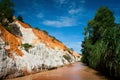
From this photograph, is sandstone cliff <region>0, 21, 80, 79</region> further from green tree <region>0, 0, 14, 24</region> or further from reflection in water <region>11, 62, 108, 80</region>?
green tree <region>0, 0, 14, 24</region>

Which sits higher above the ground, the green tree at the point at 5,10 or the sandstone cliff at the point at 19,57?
the green tree at the point at 5,10

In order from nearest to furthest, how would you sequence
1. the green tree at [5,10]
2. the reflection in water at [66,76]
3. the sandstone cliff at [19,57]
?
the sandstone cliff at [19,57], the reflection in water at [66,76], the green tree at [5,10]

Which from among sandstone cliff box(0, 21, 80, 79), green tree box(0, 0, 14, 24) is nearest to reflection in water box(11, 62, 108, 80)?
sandstone cliff box(0, 21, 80, 79)

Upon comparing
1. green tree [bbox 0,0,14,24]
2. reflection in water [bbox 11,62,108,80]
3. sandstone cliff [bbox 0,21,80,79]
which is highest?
green tree [bbox 0,0,14,24]

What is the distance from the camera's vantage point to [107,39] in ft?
75.6

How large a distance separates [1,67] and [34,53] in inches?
570

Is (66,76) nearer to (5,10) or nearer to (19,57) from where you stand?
(19,57)

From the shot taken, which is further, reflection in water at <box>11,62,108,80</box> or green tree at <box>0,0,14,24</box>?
green tree at <box>0,0,14,24</box>

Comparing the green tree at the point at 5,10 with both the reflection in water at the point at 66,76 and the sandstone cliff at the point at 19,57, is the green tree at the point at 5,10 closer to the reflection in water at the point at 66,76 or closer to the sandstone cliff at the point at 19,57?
the sandstone cliff at the point at 19,57

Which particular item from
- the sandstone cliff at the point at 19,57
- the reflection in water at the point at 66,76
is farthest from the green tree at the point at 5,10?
the reflection in water at the point at 66,76

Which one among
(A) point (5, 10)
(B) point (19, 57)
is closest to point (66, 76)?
(B) point (19, 57)

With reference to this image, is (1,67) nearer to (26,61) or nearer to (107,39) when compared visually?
(26,61)

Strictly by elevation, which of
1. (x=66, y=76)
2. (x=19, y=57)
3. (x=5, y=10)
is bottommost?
(x=66, y=76)

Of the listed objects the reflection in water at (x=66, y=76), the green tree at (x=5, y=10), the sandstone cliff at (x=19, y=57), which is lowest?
the reflection in water at (x=66, y=76)
